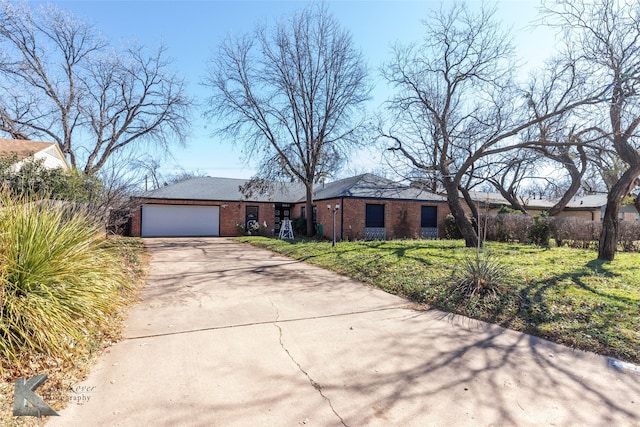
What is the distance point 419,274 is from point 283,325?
13.3ft

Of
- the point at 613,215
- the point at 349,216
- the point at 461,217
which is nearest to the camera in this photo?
the point at 613,215

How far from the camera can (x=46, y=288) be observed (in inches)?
137

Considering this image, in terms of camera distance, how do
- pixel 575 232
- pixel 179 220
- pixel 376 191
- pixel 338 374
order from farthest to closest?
pixel 179 220 < pixel 376 191 < pixel 575 232 < pixel 338 374

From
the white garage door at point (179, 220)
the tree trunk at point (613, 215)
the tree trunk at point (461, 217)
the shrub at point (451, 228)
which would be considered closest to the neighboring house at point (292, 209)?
the white garage door at point (179, 220)

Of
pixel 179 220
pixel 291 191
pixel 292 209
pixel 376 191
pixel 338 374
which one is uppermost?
pixel 291 191

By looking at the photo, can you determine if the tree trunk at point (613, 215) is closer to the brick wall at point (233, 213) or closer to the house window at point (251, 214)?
the brick wall at point (233, 213)

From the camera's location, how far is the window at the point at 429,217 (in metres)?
19.2

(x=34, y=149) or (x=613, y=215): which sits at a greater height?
(x=34, y=149)

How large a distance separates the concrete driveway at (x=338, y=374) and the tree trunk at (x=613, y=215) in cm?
728

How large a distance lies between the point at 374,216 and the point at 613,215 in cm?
1035

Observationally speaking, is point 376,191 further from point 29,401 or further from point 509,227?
point 29,401

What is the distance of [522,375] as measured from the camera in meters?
3.27

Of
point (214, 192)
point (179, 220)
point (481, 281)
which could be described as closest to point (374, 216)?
point (214, 192)

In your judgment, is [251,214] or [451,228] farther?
[251,214]
